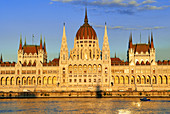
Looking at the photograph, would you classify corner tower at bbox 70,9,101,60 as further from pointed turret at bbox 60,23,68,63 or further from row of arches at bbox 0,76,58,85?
row of arches at bbox 0,76,58,85

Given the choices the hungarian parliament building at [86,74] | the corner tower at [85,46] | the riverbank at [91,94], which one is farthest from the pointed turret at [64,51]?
the riverbank at [91,94]

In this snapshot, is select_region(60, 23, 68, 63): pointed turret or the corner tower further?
the corner tower

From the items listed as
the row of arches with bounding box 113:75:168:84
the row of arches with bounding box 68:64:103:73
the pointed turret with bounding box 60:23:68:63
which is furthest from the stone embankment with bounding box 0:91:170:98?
the pointed turret with bounding box 60:23:68:63

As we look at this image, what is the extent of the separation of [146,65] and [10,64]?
60498 mm

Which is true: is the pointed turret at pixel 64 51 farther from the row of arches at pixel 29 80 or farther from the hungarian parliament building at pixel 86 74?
the row of arches at pixel 29 80

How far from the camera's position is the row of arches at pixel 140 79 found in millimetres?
183375

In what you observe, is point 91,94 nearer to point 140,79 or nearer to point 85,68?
point 85,68

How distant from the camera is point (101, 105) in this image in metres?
120

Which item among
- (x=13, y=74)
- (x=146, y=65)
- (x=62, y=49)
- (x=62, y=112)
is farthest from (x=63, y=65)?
(x=62, y=112)

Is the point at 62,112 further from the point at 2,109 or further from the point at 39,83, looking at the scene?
the point at 39,83

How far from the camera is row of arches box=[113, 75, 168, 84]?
183m

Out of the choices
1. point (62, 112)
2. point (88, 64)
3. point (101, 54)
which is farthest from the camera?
point (101, 54)

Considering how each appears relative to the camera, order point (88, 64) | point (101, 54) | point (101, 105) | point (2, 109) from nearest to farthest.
A: point (2, 109) < point (101, 105) < point (88, 64) < point (101, 54)

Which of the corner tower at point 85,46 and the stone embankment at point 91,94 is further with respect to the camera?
the corner tower at point 85,46
